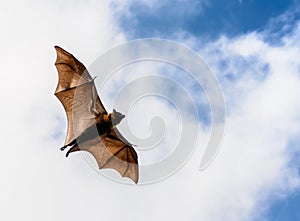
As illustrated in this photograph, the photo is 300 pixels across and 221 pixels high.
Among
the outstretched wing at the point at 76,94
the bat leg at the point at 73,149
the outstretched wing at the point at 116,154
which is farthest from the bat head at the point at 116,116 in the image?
the outstretched wing at the point at 116,154

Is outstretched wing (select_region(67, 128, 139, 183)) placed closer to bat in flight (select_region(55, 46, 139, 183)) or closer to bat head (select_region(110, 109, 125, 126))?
bat in flight (select_region(55, 46, 139, 183))

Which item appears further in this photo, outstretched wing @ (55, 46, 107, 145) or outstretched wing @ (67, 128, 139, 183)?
outstretched wing @ (67, 128, 139, 183)

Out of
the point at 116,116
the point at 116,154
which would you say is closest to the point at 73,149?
the point at 116,116

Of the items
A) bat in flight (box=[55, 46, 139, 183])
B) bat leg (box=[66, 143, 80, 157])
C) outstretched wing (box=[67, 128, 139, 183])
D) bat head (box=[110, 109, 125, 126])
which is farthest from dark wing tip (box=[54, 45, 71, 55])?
outstretched wing (box=[67, 128, 139, 183])

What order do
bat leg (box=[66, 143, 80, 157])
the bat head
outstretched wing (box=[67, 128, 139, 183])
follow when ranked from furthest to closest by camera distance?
1. outstretched wing (box=[67, 128, 139, 183])
2. bat leg (box=[66, 143, 80, 157])
3. the bat head

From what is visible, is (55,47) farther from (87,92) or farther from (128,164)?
(128,164)

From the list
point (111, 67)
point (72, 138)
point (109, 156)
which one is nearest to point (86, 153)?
point (109, 156)

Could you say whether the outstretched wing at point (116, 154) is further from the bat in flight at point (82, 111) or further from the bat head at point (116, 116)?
the bat head at point (116, 116)

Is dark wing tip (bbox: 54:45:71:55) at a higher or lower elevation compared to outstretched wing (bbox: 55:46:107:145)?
higher

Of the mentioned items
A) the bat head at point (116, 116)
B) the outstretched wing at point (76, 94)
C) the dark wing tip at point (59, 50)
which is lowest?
the bat head at point (116, 116)
